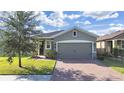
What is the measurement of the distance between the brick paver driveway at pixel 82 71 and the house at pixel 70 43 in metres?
0.61

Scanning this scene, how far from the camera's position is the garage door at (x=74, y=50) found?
43.5 feet

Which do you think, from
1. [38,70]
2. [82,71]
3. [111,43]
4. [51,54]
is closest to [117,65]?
[82,71]

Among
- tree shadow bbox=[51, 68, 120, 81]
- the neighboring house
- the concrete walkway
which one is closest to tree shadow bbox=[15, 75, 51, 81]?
the concrete walkway

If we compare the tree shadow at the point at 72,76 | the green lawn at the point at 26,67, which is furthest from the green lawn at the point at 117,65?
the green lawn at the point at 26,67

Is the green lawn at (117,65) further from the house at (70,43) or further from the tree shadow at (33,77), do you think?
the tree shadow at (33,77)

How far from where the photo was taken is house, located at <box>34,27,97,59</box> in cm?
1309

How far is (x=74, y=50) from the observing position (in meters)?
13.6

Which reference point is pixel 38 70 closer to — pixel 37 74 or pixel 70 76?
pixel 37 74

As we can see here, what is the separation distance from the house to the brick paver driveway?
61 centimetres

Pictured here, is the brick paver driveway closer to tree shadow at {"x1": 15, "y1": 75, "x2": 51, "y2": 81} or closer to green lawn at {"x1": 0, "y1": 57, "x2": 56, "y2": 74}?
tree shadow at {"x1": 15, "y1": 75, "x2": 51, "y2": 81}

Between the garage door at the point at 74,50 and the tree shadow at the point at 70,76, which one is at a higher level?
the garage door at the point at 74,50

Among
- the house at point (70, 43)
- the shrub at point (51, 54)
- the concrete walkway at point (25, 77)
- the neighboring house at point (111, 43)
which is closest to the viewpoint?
the concrete walkway at point (25, 77)

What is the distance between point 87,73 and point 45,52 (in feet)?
9.23
